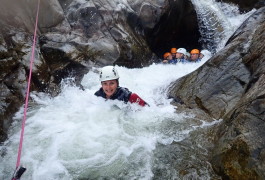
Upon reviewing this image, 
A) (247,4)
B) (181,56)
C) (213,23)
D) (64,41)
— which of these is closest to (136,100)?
(64,41)

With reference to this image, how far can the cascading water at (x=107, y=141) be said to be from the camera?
3895mm

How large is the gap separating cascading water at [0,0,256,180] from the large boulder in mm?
342

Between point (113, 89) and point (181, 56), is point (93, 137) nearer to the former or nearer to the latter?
point (113, 89)

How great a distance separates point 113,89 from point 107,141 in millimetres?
1422

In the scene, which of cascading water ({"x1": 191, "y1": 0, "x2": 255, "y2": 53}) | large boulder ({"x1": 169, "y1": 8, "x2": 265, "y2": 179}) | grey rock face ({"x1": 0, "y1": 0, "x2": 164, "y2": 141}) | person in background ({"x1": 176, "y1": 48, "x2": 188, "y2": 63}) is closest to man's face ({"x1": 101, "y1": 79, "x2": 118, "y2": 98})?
large boulder ({"x1": 169, "y1": 8, "x2": 265, "y2": 179})

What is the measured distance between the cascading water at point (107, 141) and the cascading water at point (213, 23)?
6.97m

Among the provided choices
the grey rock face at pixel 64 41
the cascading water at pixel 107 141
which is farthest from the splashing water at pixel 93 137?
the grey rock face at pixel 64 41

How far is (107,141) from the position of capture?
15.4ft

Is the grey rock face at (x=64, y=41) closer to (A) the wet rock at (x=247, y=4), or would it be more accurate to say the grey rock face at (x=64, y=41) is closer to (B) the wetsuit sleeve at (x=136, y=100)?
(B) the wetsuit sleeve at (x=136, y=100)

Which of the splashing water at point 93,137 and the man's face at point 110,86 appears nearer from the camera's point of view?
the splashing water at point 93,137

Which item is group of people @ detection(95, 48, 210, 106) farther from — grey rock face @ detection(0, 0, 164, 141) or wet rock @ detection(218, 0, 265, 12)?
wet rock @ detection(218, 0, 265, 12)

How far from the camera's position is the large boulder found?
11.1ft

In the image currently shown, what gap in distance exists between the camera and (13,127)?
5203 millimetres

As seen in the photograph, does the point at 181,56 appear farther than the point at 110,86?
Yes
